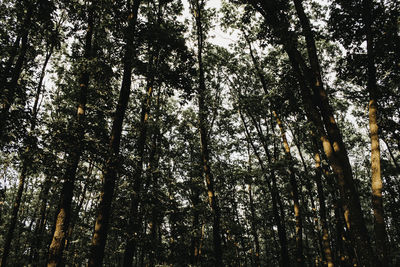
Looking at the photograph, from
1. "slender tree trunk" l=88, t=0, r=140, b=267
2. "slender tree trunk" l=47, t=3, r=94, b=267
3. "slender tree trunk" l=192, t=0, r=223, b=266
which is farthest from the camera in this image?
"slender tree trunk" l=192, t=0, r=223, b=266

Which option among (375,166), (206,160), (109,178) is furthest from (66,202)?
(375,166)

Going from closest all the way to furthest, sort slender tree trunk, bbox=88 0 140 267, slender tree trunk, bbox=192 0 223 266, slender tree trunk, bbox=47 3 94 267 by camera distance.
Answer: slender tree trunk, bbox=88 0 140 267 < slender tree trunk, bbox=47 3 94 267 < slender tree trunk, bbox=192 0 223 266

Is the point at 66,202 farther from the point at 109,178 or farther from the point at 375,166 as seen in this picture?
the point at 375,166

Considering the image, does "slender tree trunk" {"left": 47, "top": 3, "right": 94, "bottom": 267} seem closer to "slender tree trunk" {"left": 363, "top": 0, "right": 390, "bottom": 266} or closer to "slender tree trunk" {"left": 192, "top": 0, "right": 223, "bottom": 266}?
"slender tree trunk" {"left": 192, "top": 0, "right": 223, "bottom": 266}

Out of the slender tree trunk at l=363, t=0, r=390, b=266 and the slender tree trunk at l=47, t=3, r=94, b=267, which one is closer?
the slender tree trunk at l=363, t=0, r=390, b=266

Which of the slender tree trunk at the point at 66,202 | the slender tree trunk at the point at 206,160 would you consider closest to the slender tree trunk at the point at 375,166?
the slender tree trunk at the point at 206,160

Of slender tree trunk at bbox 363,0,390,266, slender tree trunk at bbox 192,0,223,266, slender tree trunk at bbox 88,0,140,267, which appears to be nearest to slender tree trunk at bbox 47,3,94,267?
slender tree trunk at bbox 88,0,140,267

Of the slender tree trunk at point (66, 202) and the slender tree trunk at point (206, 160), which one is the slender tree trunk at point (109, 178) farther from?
the slender tree trunk at point (206, 160)

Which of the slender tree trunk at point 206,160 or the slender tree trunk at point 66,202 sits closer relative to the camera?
the slender tree trunk at point 66,202

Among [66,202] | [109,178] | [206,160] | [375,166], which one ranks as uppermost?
[206,160]

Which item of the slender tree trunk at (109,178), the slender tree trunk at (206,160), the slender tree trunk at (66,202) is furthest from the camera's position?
the slender tree trunk at (206,160)

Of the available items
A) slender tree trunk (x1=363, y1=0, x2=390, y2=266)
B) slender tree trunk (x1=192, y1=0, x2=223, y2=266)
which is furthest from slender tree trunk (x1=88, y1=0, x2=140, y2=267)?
slender tree trunk (x1=363, y1=0, x2=390, y2=266)

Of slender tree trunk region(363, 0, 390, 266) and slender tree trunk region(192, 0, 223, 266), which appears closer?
slender tree trunk region(363, 0, 390, 266)

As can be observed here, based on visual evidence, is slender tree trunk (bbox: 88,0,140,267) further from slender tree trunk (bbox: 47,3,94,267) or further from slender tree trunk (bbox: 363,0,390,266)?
slender tree trunk (bbox: 363,0,390,266)
